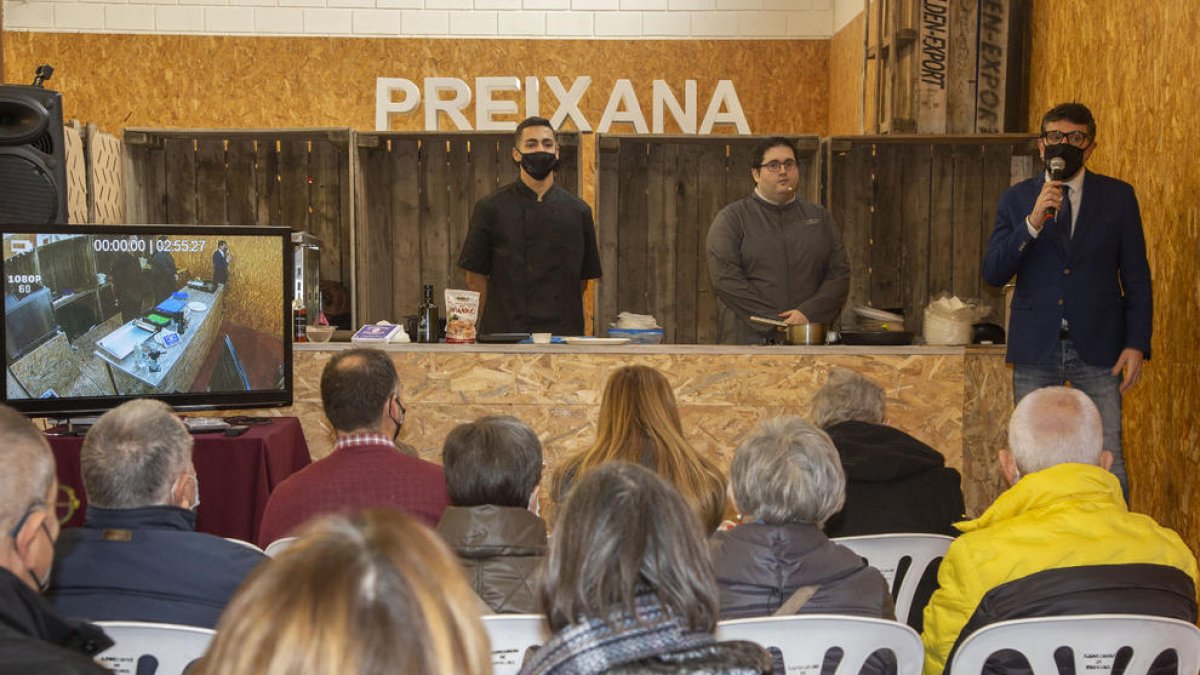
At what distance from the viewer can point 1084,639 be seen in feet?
7.07

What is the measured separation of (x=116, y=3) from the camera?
880 centimetres

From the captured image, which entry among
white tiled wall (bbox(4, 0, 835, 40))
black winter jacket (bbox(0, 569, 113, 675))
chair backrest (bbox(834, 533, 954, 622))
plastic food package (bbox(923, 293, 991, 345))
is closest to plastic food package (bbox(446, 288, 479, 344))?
plastic food package (bbox(923, 293, 991, 345))

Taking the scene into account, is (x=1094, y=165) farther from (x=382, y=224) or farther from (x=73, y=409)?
(x=73, y=409)

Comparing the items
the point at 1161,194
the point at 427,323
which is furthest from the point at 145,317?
the point at 1161,194

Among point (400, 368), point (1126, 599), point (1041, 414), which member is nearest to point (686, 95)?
point (400, 368)

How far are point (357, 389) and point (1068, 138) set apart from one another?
282 cm

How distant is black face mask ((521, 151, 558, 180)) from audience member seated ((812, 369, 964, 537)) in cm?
300

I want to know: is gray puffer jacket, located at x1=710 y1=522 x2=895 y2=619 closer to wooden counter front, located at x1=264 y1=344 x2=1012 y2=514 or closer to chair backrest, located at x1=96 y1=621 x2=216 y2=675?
chair backrest, located at x1=96 y1=621 x2=216 y2=675

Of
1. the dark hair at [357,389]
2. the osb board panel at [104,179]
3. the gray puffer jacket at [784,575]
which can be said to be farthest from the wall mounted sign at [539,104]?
the gray puffer jacket at [784,575]

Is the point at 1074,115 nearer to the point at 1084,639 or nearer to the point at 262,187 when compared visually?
the point at 1084,639

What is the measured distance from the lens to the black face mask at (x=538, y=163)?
5.98 meters

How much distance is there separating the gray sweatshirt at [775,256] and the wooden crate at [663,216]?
1611mm

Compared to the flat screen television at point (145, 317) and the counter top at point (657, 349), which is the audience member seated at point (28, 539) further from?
the counter top at point (657, 349)

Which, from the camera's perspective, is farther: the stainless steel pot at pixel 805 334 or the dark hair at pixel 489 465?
the stainless steel pot at pixel 805 334
